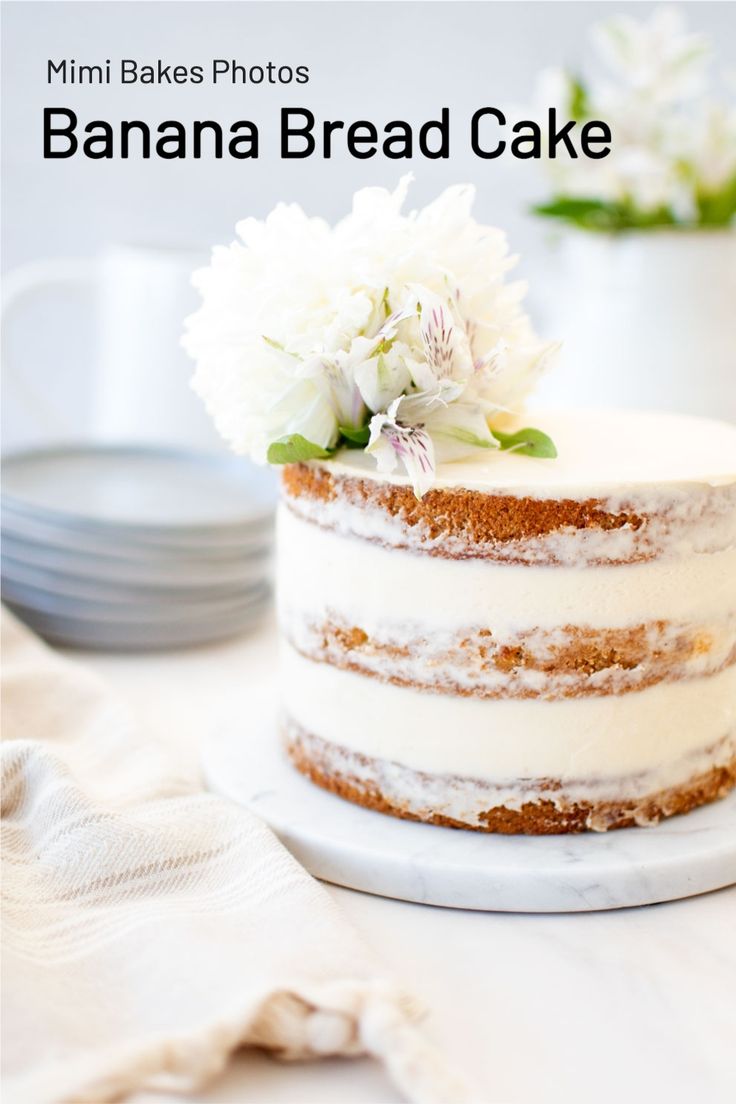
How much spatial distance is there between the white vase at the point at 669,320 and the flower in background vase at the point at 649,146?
77 millimetres

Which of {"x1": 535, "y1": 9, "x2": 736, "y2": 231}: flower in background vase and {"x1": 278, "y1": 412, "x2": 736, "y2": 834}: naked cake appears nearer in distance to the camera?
{"x1": 278, "y1": 412, "x2": 736, "y2": 834}: naked cake

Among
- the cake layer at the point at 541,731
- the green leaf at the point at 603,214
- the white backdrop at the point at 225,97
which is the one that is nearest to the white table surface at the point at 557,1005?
the cake layer at the point at 541,731


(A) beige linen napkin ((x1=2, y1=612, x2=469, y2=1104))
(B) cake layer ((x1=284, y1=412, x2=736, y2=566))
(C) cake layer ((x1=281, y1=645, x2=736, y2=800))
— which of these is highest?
(B) cake layer ((x1=284, y1=412, x2=736, y2=566))

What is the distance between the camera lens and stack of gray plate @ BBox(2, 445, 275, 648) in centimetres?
156

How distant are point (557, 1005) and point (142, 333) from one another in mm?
1328

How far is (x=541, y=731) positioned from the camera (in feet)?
3.46

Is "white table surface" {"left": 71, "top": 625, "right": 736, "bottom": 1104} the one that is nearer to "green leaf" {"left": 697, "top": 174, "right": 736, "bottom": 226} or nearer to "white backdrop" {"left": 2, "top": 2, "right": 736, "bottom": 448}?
"green leaf" {"left": 697, "top": 174, "right": 736, "bottom": 226}

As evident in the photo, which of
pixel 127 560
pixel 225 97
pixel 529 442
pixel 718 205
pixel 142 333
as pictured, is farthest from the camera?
pixel 225 97

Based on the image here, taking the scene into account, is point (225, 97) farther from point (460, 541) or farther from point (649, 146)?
point (460, 541)

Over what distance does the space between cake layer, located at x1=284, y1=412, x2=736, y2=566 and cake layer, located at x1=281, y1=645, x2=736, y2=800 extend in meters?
0.13

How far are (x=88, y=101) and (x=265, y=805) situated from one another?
→ 1774 mm

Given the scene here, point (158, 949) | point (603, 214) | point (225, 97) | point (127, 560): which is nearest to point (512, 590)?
point (158, 949)

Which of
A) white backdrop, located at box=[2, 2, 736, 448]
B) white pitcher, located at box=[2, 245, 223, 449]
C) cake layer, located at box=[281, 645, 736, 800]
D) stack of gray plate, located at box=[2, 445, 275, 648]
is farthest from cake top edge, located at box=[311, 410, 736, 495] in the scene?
white backdrop, located at box=[2, 2, 736, 448]

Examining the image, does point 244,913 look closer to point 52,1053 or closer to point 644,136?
point 52,1053
